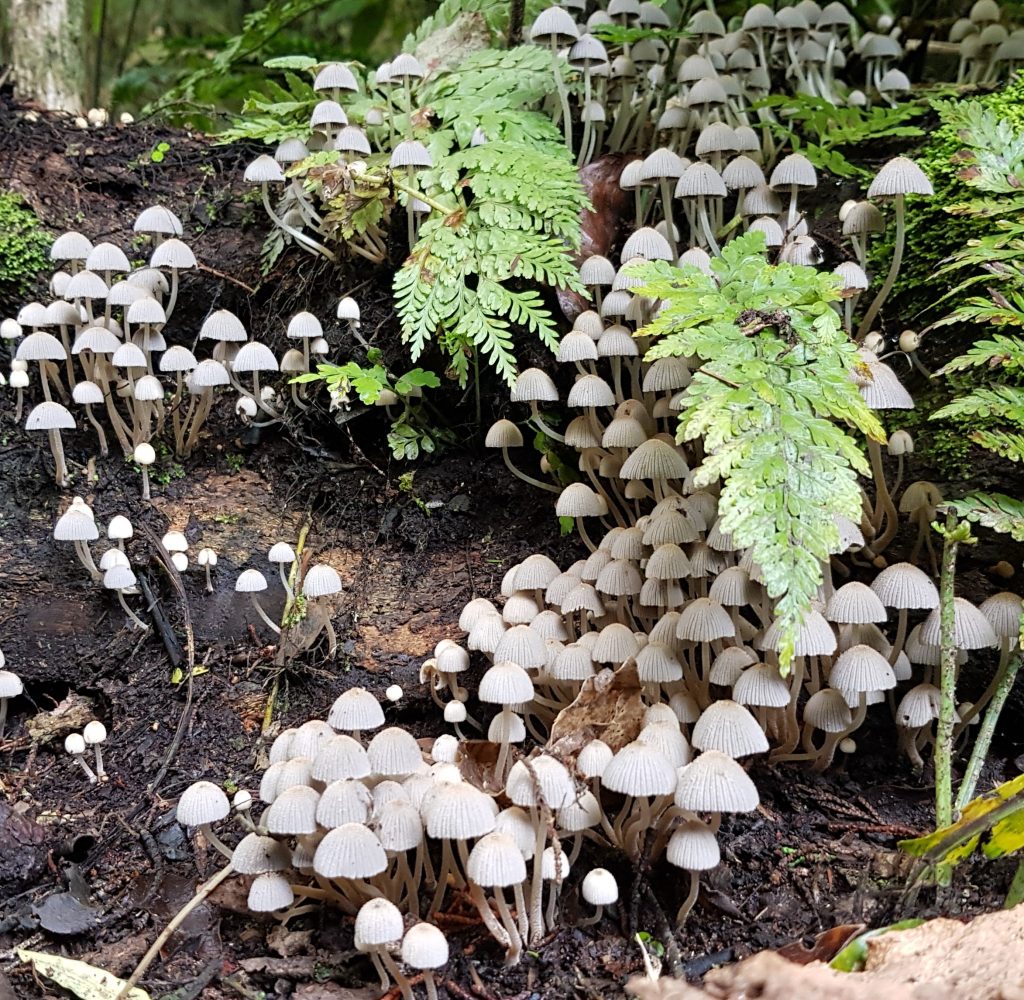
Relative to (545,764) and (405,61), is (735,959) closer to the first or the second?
(545,764)

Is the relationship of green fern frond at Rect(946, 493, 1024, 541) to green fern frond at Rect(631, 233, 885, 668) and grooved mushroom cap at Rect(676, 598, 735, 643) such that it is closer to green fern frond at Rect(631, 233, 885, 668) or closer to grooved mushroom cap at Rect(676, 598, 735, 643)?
green fern frond at Rect(631, 233, 885, 668)

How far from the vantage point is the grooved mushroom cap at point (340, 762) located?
2469 millimetres

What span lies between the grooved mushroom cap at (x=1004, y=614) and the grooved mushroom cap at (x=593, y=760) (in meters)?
1.24

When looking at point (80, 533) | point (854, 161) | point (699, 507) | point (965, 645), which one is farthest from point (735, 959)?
point (854, 161)

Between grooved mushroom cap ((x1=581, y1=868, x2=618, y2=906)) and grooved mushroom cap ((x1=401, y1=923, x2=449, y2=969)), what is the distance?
1.39ft

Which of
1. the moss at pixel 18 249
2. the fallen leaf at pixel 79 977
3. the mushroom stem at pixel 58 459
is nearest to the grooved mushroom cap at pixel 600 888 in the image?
the fallen leaf at pixel 79 977

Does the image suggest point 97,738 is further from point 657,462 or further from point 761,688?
point 761,688

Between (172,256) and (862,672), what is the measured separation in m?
3.32

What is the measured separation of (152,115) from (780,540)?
5376 millimetres

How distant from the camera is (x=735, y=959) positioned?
8.01 feet

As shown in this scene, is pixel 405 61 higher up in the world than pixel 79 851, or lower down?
higher up

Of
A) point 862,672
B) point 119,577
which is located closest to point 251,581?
point 119,577

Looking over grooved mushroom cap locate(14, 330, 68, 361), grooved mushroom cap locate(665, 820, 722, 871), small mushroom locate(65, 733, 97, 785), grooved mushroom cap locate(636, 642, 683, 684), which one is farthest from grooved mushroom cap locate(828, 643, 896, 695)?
grooved mushroom cap locate(14, 330, 68, 361)

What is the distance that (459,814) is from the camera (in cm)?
231
